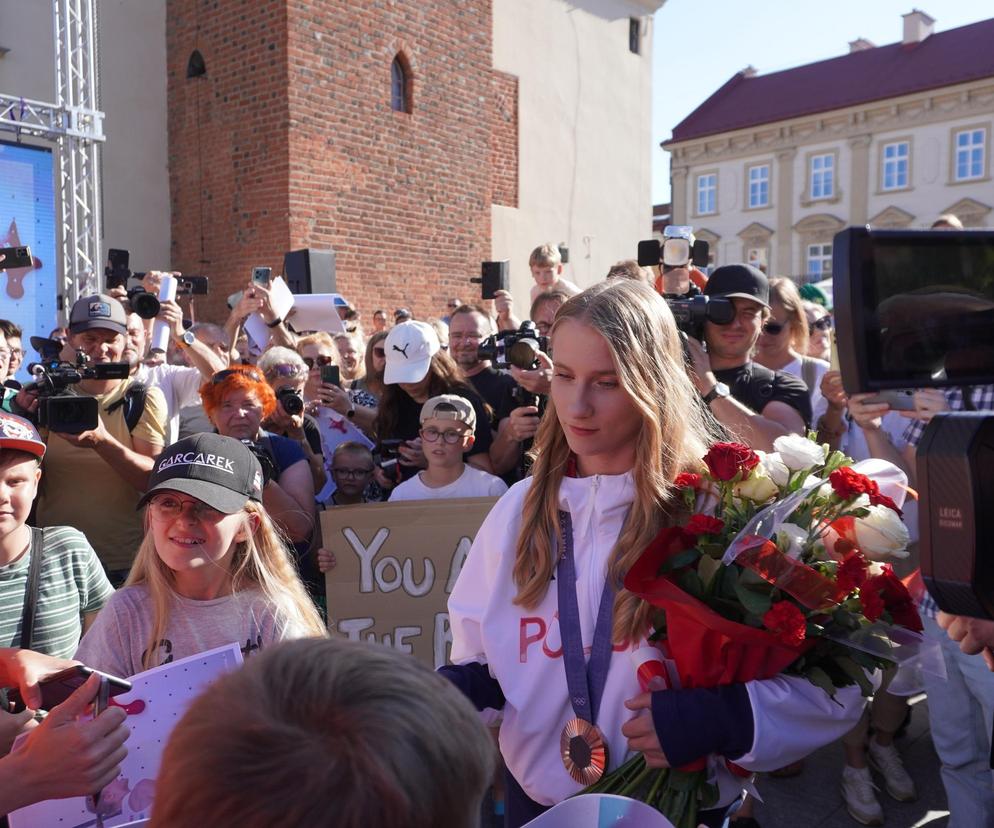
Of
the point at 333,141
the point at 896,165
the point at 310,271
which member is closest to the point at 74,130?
the point at 310,271

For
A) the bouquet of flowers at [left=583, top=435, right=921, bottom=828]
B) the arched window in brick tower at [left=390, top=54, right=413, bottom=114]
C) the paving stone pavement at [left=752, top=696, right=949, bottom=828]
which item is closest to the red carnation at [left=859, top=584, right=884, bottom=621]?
the bouquet of flowers at [left=583, top=435, right=921, bottom=828]

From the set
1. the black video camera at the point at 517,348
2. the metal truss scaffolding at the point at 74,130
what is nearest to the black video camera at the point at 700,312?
the black video camera at the point at 517,348

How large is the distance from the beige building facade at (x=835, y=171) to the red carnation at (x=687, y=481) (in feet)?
89.8

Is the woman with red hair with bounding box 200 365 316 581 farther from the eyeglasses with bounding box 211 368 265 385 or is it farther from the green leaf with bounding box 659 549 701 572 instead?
the green leaf with bounding box 659 549 701 572

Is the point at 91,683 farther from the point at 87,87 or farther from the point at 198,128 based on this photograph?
the point at 198,128

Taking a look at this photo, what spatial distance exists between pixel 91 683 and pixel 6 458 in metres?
1.21

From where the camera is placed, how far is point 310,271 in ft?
25.6

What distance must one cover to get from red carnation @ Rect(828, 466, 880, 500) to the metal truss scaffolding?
777cm

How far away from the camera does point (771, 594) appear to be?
153 cm

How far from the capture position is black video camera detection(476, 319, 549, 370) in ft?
11.4

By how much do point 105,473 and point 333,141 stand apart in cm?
776

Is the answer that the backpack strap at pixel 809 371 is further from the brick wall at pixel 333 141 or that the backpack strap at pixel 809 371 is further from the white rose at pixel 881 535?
the brick wall at pixel 333 141

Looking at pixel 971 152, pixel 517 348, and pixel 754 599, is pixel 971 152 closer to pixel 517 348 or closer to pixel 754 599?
pixel 517 348

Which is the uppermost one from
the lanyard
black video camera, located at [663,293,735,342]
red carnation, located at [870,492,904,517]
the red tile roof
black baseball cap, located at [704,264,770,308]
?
the red tile roof
